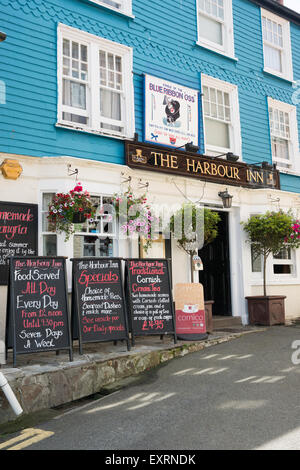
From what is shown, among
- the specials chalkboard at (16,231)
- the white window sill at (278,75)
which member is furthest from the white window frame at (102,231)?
the white window sill at (278,75)

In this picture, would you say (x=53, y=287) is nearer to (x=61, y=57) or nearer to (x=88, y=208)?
(x=88, y=208)

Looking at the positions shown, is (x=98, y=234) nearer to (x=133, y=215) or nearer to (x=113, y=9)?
(x=133, y=215)

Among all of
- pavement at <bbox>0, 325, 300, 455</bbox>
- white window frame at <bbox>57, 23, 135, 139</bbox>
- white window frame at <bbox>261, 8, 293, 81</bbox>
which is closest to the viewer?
pavement at <bbox>0, 325, 300, 455</bbox>

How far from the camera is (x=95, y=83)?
9.05m

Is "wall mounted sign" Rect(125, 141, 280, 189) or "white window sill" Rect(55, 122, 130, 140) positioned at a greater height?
"white window sill" Rect(55, 122, 130, 140)

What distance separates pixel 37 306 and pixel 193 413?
2.58 meters

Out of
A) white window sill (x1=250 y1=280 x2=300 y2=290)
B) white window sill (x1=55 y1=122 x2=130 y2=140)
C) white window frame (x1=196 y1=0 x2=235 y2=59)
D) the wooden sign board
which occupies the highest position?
white window frame (x1=196 y1=0 x2=235 y2=59)

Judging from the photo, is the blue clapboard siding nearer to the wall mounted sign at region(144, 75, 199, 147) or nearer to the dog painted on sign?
the wall mounted sign at region(144, 75, 199, 147)

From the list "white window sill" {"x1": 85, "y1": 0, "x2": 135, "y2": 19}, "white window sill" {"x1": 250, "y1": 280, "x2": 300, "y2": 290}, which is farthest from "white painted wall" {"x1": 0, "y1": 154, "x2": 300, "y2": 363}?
"white window sill" {"x1": 85, "y1": 0, "x2": 135, "y2": 19}

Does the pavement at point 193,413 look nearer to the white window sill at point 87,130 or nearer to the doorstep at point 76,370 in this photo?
the doorstep at point 76,370

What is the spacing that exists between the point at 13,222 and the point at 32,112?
6.73 ft

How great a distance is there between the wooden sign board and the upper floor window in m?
4.31

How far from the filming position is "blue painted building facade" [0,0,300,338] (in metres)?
7.93

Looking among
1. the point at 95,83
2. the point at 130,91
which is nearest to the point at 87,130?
the point at 95,83
